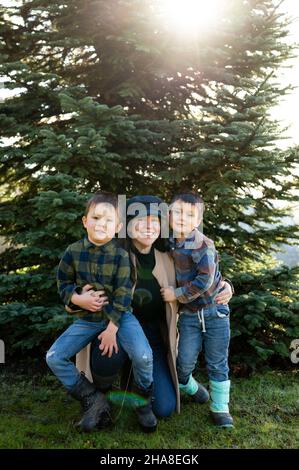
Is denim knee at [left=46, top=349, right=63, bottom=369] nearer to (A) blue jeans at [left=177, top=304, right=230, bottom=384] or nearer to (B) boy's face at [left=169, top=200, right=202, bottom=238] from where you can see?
(A) blue jeans at [left=177, top=304, right=230, bottom=384]

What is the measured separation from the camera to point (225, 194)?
493 centimetres

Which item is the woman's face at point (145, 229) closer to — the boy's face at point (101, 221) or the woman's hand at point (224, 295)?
the boy's face at point (101, 221)

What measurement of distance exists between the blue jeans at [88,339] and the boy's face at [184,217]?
74cm

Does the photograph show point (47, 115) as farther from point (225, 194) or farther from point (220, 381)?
point (220, 381)

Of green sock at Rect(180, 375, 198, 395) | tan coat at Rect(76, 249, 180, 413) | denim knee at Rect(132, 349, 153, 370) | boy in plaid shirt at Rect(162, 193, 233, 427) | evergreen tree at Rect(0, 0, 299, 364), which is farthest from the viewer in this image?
evergreen tree at Rect(0, 0, 299, 364)

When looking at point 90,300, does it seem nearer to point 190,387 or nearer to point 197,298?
point 197,298

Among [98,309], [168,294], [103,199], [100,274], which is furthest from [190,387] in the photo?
[103,199]

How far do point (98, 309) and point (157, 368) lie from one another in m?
0.85

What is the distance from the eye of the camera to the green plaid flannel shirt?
3242mm

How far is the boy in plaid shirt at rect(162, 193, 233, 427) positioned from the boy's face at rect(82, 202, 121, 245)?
20.0 inches

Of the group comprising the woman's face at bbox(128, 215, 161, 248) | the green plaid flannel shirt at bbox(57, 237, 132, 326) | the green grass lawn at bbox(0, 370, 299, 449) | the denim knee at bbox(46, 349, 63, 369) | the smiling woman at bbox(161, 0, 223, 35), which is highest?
the smiling woman at bbox(161, 0, 223, 35)

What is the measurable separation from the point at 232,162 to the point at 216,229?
1.06 metres

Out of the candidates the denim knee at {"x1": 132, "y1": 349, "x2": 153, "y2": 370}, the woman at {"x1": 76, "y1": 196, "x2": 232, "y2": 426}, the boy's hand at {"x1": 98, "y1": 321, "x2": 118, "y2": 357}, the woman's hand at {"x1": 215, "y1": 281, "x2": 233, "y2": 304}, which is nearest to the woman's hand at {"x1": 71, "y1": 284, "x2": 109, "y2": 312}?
the boy's hand at {"x1": 98, "y1": 321, "x2": 118, "y2": 357}

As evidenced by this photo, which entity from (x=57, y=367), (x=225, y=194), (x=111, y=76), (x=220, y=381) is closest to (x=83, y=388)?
(x=57, y=367)
